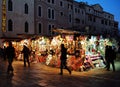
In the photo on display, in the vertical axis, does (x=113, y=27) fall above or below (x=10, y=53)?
above

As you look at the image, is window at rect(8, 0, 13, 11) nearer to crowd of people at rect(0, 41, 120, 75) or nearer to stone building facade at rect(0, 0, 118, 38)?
stone building facade at rect(0, 0, 118, 38)

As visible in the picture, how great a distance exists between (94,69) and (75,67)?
54.8 inches

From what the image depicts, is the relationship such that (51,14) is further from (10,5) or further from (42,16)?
(10,5)

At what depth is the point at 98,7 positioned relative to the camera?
67625 mm

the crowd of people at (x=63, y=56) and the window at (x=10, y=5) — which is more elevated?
the window at (x=10, y=5)

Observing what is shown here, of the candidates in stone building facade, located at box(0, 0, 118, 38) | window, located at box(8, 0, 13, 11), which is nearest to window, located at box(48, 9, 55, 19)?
stone building facade, located at box(0, 0, 118, 38)

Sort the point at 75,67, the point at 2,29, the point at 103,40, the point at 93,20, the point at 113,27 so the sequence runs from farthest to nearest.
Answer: the point at 113,27 < the point at 93,20 < the point at 2,29 < the point at 103,40 < the point at 75,67

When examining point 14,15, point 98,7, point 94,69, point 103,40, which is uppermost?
point 98,7

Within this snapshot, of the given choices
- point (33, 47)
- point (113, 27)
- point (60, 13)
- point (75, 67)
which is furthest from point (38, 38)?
point (113, 27)

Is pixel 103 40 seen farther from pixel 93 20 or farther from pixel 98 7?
pixel 98 7

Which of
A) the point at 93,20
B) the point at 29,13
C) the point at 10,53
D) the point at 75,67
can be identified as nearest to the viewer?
the point at 10,53

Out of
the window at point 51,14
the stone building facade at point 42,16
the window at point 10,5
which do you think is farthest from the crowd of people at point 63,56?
the window at point 51,14

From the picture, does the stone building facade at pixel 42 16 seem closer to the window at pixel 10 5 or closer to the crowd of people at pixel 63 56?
the window at pixel 10 5

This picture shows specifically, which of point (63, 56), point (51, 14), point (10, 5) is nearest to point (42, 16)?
point (51, 14)
